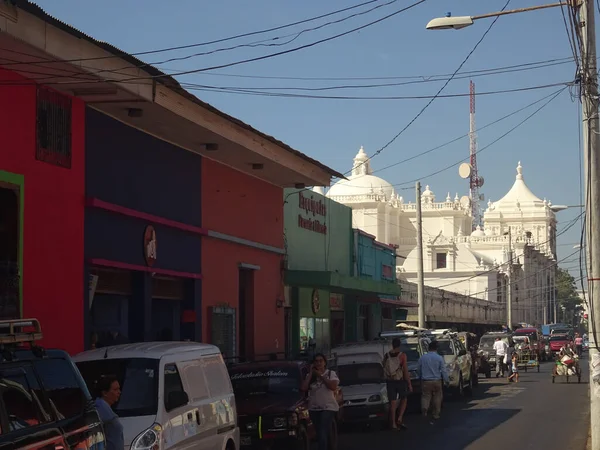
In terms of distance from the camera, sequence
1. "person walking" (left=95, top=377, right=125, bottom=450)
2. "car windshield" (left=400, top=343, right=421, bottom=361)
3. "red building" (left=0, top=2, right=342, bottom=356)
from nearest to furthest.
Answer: "person walking" (left=95, top=377, right=125, bottom=450) → "red building" (left=0, top=2, right=342, bottom=356) → "car windshield" (left=400, top=343, right=421, bottom=361)

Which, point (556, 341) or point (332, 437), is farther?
point (556, 341)

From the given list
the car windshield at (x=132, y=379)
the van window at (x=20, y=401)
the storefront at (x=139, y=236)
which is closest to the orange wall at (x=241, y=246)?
the storefront at (x=139, y=236)

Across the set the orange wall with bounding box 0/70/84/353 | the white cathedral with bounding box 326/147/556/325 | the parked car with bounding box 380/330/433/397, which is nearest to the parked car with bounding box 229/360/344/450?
the orange wall with bounding box 0/70/84/353

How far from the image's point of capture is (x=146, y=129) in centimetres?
2169

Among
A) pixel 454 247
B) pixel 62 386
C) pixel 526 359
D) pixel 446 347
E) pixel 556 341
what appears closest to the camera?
pixel 62 386

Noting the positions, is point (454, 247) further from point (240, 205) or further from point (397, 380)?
point (397, 380)

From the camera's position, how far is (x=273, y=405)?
53.6ft

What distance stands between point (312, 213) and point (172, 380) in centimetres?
2279

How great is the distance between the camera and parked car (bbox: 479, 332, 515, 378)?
146 ft

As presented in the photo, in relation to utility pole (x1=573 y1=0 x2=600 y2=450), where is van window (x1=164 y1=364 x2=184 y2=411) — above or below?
below

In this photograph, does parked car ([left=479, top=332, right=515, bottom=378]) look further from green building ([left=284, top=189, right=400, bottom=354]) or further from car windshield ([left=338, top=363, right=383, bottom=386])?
car windshield ([left=338, top=363, right=383, bottom=386])

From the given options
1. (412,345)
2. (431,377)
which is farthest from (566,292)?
(431,377)

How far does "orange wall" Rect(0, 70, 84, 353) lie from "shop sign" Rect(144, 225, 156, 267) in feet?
8.99

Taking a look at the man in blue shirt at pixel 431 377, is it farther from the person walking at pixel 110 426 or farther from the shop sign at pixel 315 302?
the person walking at pixel 110 426
